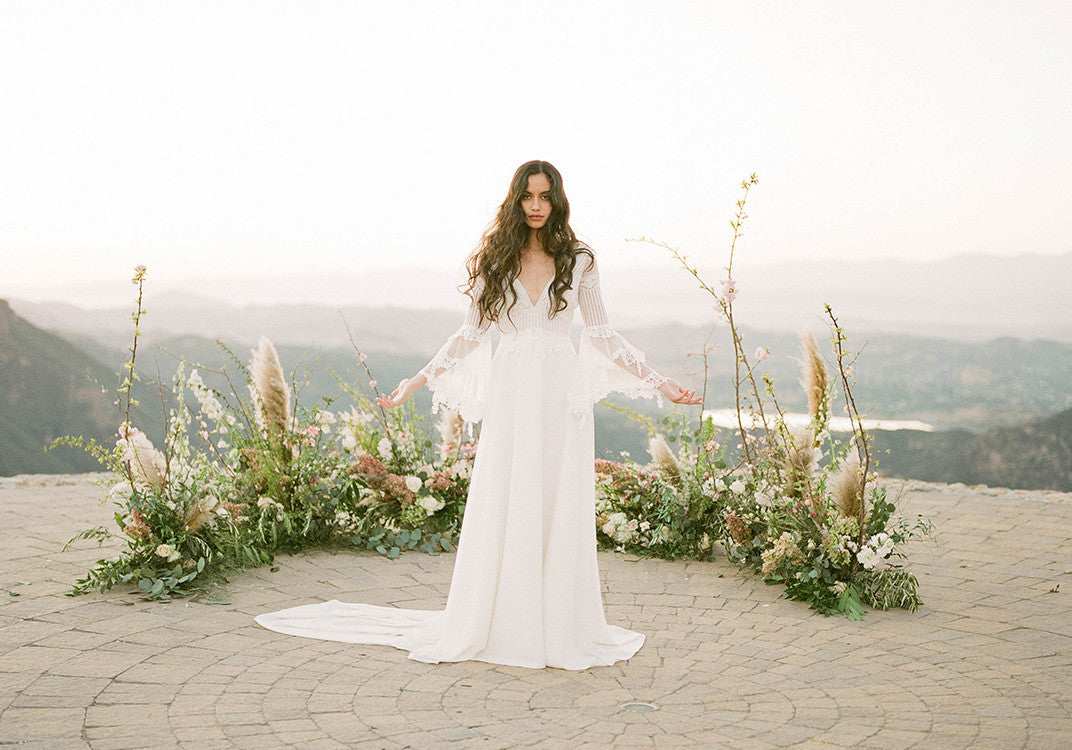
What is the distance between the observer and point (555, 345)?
4066 mm

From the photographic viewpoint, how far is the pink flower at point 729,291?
5.23m

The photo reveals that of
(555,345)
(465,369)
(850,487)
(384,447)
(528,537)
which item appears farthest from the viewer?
(384,447)

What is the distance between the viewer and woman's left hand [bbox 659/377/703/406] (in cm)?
413

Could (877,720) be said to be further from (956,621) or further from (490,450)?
(490,450)

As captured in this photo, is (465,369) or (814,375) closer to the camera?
(465,369)

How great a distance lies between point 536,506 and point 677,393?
0.83m

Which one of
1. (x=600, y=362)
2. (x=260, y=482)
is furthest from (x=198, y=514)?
(x=600, y=362)

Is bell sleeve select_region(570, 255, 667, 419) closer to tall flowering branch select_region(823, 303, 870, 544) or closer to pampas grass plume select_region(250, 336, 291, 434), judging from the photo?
tall flowering branch select_region(823, 303, 870, 544)

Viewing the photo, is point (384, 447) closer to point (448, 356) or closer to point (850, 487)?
point (448, 356)

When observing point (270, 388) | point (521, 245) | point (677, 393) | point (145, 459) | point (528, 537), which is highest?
point (521, 245)

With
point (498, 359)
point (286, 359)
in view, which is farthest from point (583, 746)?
point (286, 359)

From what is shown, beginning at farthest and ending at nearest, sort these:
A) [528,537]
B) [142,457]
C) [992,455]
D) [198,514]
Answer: [992,455]
[198,514]
[142,457]
[528,537]

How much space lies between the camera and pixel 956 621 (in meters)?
4.37

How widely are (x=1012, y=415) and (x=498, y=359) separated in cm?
990
